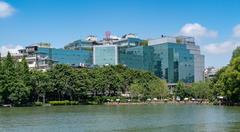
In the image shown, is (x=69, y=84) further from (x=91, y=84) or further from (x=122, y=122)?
(x=122, y=122)

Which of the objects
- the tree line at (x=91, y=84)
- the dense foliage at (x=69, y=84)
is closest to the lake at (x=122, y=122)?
the tree line at (x=91, y=84)

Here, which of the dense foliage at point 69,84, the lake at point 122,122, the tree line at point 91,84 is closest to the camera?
the lake at point 122,122

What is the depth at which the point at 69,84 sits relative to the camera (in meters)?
119

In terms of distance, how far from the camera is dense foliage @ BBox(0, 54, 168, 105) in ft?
336

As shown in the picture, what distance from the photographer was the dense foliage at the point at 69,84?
336ft

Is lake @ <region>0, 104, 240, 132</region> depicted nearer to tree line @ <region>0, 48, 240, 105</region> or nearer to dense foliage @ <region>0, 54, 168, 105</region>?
tree line @ <region>0, 48, 240, 105</region>

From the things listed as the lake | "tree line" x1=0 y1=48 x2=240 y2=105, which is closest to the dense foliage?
"tree line" x1=0 y1=48 x2=240 y2=105

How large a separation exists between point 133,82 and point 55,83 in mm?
34791

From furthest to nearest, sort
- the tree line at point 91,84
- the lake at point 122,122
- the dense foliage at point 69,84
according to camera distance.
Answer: the dense foliage at point 69,84 < the tree line at point 91,84 < the lake at point 122,122

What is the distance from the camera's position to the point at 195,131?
126ft

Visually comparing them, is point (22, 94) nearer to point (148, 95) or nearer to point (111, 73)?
point (111, 73)

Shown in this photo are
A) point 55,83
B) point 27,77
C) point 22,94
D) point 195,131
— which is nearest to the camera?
point 195,131

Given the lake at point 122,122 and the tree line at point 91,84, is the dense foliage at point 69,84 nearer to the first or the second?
the tree line at point 91,84

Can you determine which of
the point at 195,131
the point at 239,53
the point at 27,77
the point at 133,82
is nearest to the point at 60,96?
the point at 27,77
